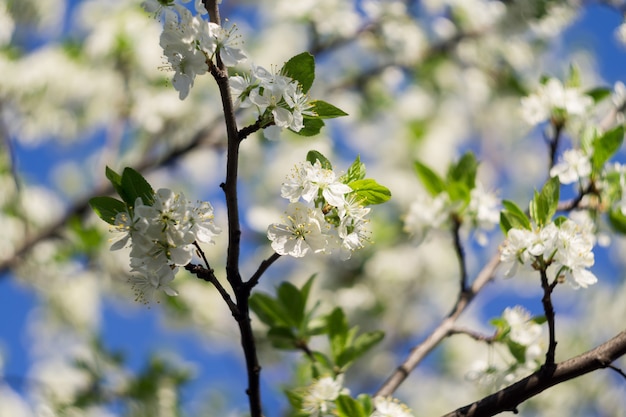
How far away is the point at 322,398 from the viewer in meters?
1.42

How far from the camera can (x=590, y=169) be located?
170 cm

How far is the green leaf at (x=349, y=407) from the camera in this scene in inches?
50.9

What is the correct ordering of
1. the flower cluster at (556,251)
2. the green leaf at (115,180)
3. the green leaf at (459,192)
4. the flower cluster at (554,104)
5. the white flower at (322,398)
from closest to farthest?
the green leaf at (115,180) < the flower cluster at (556,251) < the white flower at (322,398) < the green leaf at (459,192) < the flower cluster at (554,104)

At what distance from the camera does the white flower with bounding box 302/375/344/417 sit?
1420mm

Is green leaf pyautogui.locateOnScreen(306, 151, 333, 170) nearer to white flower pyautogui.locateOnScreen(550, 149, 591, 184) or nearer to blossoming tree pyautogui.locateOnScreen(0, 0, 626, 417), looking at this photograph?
blossoming tree pyautogui.locateOnScreen(0, 0, 626, 417)

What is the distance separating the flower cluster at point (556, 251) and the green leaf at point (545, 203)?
0.02m

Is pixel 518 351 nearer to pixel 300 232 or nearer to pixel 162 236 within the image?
pixel 300 232

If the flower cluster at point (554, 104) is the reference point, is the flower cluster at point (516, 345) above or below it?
below

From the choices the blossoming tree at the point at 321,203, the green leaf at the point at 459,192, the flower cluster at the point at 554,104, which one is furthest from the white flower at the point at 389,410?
the flower cluster at the point at 554,104

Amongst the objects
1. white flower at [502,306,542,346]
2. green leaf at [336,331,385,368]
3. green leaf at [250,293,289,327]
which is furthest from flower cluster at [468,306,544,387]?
green leaf at [250,293,289,327]

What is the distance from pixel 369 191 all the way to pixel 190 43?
0.38 m

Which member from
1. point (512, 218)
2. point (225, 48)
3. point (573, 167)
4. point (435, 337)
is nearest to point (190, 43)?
point (225, 48)

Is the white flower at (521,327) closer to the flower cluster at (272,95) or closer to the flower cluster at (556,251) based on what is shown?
the flower cluster at (556,251)

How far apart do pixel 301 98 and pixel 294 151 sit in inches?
140
